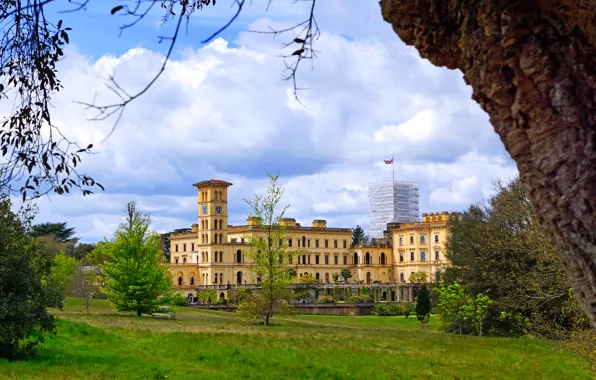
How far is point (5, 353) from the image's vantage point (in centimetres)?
1520

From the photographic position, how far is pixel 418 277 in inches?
3408

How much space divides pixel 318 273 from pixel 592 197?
93884 mm

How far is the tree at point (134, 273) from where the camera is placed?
37.6 m

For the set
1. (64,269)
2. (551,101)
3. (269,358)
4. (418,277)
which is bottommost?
(269,358)

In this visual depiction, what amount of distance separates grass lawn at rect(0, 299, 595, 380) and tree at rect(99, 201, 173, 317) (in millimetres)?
13056

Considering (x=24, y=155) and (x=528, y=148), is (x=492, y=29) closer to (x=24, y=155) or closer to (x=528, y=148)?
(x=528, y=148)

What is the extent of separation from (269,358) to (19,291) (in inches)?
246

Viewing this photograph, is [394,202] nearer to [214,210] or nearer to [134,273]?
[214,210]

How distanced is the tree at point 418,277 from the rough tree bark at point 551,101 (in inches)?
3305

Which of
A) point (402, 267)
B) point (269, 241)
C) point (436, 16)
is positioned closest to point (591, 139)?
point (436, 16)

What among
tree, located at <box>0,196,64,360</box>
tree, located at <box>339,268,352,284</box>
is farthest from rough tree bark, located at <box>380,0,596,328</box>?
tree, located at <box>339,268,352,284</box>

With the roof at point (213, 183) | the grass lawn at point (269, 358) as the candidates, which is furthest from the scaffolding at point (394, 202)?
the grass lawn at point (269, 358)

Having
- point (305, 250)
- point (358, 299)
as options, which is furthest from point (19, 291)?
point (305, 250)

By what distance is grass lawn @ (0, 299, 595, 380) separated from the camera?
1473 centimetres
